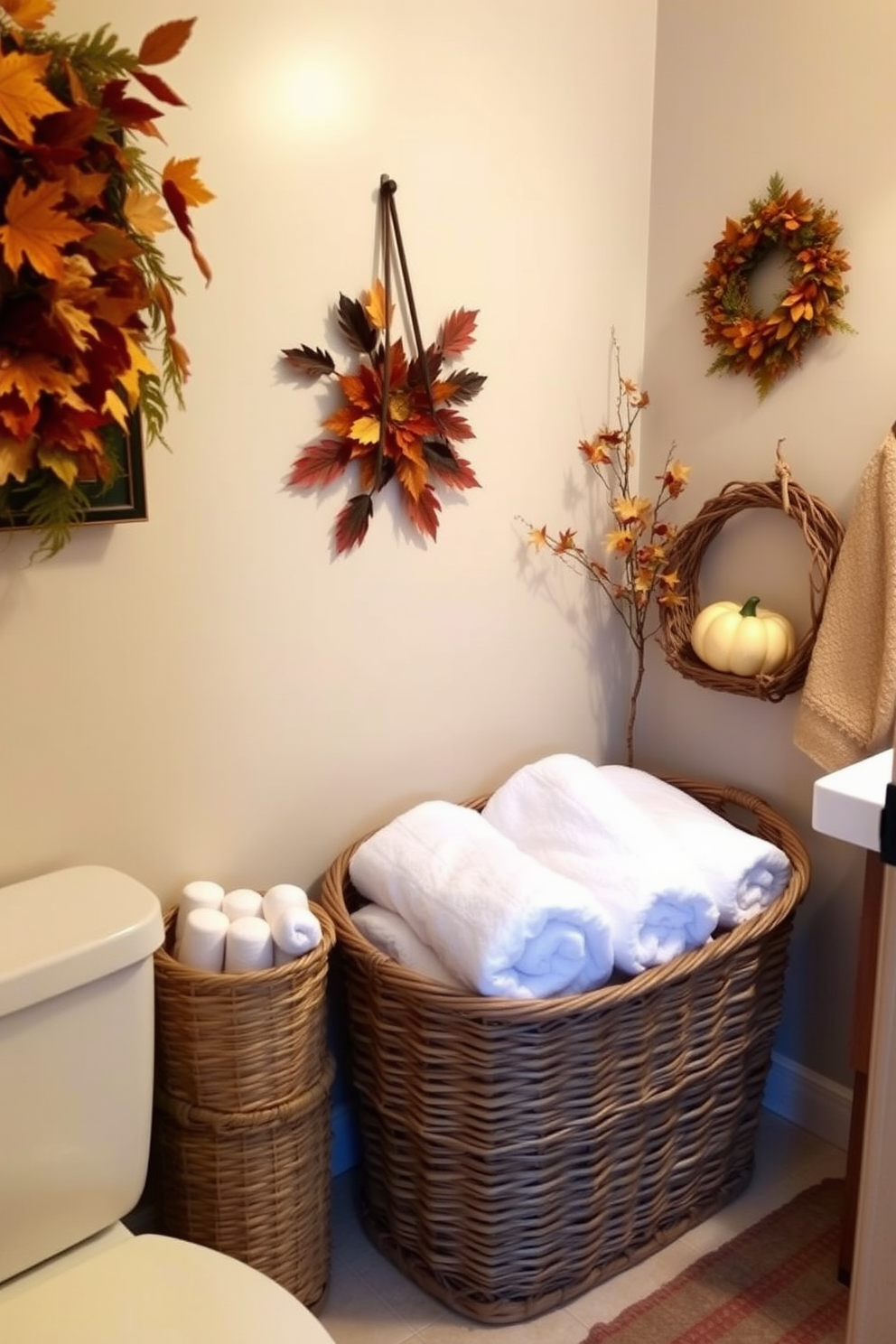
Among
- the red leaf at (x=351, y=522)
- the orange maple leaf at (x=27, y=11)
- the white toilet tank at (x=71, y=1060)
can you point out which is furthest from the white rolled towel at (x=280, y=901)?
the orange maple leaf at (x=27, y=11)

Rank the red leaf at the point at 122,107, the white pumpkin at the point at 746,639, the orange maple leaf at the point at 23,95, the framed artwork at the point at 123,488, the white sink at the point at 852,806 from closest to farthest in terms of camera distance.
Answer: the white sink at the point at 852,806 → the orange maple leaf at the point at 23,95 → the red leaf at the point at 122,107 → the framed artwork at the point at 123,488 → the white pumpkin at the point at 746,639

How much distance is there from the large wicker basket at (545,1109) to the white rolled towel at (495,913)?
4cm

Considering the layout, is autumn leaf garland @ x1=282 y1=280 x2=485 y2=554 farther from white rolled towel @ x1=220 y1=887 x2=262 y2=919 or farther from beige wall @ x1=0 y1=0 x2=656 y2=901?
white rolled towel @ x1=220 y1=887 x2=262 y2=919

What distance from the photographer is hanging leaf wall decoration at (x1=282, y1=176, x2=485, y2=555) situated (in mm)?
1602

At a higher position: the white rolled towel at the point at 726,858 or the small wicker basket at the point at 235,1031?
the white rolled towel at the point at 726,858

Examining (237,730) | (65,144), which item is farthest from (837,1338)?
(65,144)

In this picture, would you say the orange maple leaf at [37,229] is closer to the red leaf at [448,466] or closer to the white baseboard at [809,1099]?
the red leaf at [448,466]

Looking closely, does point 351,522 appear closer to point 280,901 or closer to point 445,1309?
point 280,901

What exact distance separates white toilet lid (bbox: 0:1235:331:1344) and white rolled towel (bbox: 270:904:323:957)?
0.37 m

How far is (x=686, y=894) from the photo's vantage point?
61.0 inches

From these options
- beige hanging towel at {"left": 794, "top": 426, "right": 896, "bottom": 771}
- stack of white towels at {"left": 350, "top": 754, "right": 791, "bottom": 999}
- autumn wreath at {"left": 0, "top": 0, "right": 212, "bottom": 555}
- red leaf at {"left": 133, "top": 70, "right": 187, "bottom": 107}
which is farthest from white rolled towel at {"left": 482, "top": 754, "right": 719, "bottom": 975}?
red leaf at {"left": 133, "top": 70, "right": 187, "bottom": 107}

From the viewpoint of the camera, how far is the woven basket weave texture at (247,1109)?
1396 mm

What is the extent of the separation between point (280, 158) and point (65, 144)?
0.46m

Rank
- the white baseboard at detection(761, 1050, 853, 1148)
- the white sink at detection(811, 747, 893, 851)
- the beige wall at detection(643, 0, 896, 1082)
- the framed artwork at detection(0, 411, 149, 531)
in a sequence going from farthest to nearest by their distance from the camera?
1. the white baseboard at detection(761, 1050, 853, 1148)
2. the beige wall at detection(643, 0, 896, 1082)
3. the framed artwork at detection(0, 411, 149, 531)
4. the white sink at detection(811, 747, 893, 851)
